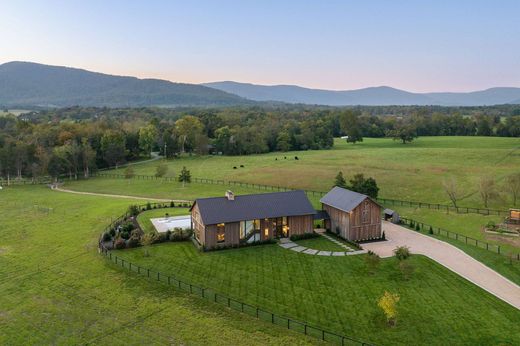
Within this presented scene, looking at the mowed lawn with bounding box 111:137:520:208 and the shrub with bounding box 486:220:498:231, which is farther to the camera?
the mowed lawn with bounding box 111:137:520:208

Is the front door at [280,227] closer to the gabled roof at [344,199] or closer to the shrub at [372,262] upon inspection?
the gabled roof at [344,199]

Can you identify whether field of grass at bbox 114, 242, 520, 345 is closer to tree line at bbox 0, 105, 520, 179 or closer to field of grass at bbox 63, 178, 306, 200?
field of grass at bbox 63, 178, 306, 200

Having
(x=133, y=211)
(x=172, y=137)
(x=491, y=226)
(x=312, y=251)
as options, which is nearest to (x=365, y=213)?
(x=312, y=251)

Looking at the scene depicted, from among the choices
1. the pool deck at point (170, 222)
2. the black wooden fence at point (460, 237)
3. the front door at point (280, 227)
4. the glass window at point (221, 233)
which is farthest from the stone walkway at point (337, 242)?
the pool deck at point (170, 222)

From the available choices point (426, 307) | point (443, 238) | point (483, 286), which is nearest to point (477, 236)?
point (443, 238)

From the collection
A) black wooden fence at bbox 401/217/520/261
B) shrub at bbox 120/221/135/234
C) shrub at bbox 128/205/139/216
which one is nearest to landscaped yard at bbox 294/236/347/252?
black wooden fence at bbox 401/217/520/261

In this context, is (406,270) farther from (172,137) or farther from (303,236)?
(172,137)

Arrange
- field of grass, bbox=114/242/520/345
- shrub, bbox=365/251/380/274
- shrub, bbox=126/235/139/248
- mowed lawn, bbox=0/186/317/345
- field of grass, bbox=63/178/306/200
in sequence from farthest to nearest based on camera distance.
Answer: field of grass, bbox=63/178/306/200 → shrub, bbox=126/235/139/248 → shrub, bbox=365/251/380/274 → field of grass, bbox=114/242/520/345 → mowed lawn, bbox=0/186/317/345

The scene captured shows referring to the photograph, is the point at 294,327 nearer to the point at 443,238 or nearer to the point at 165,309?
the point at 165,309
